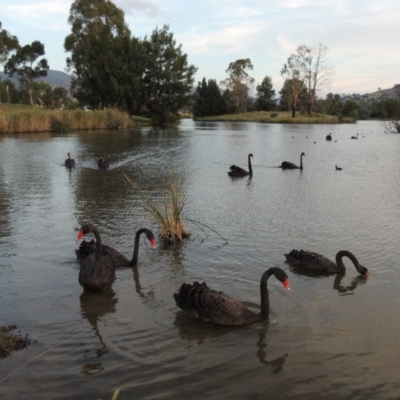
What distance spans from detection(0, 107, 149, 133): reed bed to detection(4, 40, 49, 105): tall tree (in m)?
27.6

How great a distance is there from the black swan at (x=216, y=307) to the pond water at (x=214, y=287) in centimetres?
10

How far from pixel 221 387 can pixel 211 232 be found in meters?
4.75

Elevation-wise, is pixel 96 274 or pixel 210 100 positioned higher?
pixel 210 100

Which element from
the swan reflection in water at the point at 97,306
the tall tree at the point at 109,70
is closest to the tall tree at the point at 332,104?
the tall tree at the point at 109,70

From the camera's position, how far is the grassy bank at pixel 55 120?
98.1 ft

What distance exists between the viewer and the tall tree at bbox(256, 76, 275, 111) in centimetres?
8950

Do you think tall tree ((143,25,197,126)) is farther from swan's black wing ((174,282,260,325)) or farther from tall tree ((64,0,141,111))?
swan's black wing ((174,282,260,325))

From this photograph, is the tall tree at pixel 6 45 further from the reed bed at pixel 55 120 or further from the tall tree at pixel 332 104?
the tall tree at pixel 332 104

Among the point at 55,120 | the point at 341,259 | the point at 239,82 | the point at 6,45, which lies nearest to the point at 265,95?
the point at 239,82

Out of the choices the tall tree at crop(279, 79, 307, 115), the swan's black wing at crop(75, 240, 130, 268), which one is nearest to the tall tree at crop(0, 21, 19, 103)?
the tall tree at crop(279, 79, 307, 115)

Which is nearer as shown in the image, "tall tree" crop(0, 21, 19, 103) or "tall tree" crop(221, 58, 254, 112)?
"tall tree" crop(0, 21, 19, 103)

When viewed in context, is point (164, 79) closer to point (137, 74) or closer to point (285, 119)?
point (137, 74)

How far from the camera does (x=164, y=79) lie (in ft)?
168

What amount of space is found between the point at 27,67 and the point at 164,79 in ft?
85.0
